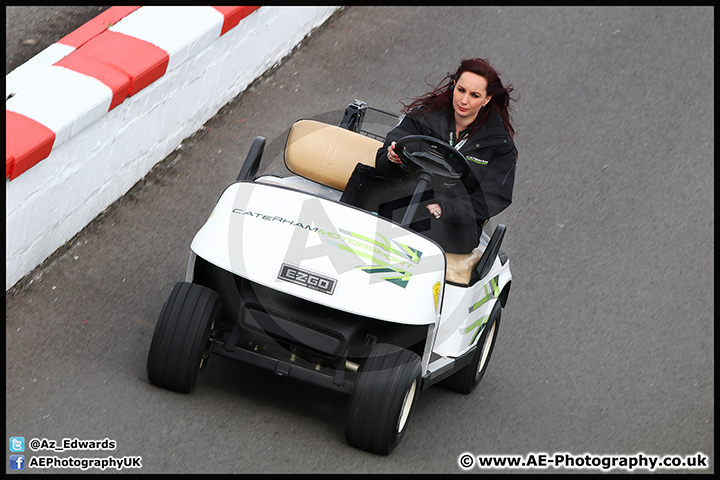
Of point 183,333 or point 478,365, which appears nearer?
point 183,333

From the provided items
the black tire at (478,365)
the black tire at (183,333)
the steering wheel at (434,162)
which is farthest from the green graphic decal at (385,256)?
the black tire at (478,365)

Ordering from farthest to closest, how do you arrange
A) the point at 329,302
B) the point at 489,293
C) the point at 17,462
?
the point at 489,293, the point at 329,302, the point at 17,462

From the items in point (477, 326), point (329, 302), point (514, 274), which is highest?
point (329, 302)

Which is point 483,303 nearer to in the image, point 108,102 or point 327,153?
point 327,153

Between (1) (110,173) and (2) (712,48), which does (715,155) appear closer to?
(2) (712,48)

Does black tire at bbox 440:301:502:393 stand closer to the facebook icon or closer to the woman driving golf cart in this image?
the woman driving golf cart

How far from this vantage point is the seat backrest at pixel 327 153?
513 cm

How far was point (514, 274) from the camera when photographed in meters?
6.25

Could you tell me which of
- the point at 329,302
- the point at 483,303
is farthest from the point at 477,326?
the point at 329,302

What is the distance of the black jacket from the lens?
15.6 ft

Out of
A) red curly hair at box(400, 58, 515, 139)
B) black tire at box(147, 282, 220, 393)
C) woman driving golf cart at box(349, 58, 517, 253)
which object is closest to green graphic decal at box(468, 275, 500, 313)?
woman driving golf cart at box(349, 58, 517, 253)

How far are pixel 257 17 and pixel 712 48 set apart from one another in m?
4.53

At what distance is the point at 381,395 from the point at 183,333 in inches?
36.0
